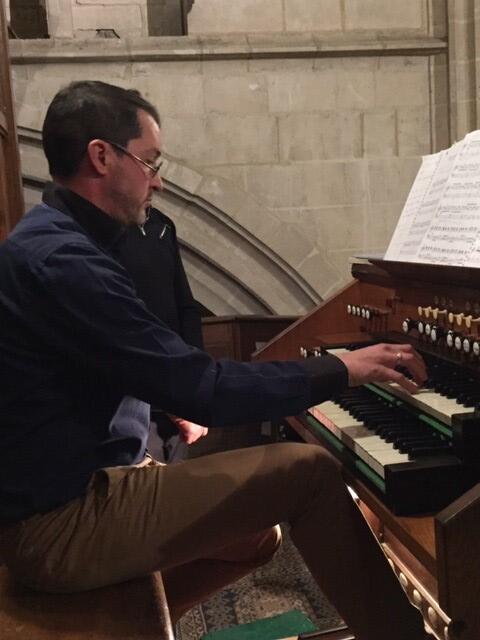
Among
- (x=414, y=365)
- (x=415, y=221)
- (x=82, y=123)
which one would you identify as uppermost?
(x=82, y=123)

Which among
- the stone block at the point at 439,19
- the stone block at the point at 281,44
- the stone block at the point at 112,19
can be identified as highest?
the stone block at the point at 112,19

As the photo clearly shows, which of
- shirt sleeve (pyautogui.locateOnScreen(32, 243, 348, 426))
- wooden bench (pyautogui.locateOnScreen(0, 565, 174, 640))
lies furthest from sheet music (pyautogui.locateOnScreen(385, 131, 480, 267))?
wooden bench (pyautogui.locateOnScreen(0, 565, 174, 640))

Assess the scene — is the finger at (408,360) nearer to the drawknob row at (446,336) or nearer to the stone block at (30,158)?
the drawknob row at (446,336)

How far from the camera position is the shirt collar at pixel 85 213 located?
5.76 feet

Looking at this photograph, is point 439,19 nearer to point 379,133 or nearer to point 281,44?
point 379,133

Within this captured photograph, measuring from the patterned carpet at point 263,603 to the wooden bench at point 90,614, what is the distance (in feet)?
4.51

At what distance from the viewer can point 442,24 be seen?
16.0 feet

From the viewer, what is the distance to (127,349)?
1508 mm

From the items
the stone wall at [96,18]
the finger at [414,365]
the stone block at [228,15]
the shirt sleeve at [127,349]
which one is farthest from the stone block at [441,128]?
the shirt sleeve at [127,349]

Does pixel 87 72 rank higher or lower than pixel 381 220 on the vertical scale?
higher

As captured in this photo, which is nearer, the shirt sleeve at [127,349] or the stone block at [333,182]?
the shirt sleeve at [127,349]

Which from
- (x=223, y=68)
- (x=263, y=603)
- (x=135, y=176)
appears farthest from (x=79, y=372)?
(x=223, y=68)

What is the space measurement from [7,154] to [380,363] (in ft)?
8.37

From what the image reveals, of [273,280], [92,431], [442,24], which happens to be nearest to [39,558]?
[92,431]
